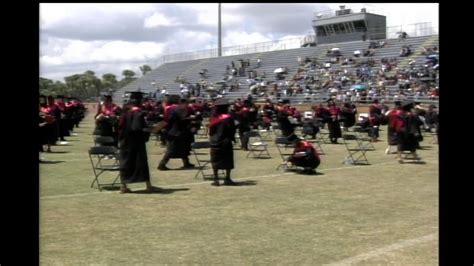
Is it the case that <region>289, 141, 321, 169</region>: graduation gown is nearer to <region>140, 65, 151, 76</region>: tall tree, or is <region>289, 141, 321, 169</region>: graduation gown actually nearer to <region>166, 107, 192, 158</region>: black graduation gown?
<region>166, 107, 192, 158</region>: black graduation gown

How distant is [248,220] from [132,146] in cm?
307

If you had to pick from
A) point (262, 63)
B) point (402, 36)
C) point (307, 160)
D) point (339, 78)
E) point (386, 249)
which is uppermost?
point (402, 36)

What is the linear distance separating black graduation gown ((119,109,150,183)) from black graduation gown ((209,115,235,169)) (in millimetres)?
1681

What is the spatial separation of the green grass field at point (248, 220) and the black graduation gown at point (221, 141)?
0.54 m

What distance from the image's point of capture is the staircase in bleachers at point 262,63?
4787 cm

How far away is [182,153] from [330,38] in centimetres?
5227

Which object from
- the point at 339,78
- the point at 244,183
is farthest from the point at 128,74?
the point at 244,183

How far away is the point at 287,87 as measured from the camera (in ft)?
158

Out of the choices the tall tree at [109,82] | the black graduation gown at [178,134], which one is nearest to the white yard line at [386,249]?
the black graduation gown at [178,134]

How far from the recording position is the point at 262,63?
190 feet

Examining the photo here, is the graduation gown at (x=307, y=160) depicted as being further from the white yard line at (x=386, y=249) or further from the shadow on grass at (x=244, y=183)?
the white yard line at (x=386, y=249)

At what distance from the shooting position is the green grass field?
630cm

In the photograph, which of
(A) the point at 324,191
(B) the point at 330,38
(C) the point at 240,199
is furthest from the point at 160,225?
(B) the point at 330,38

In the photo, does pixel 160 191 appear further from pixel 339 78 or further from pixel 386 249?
pixel 339 78
